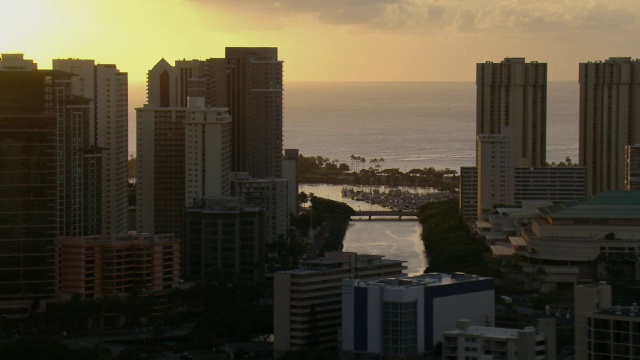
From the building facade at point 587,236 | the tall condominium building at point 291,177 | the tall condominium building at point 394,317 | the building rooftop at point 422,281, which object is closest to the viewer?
the tall condominium building at point 394,317

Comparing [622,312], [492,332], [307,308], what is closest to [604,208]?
[307,308]

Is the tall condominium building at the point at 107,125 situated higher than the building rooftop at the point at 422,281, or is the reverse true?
the tall condominium building at the point at 107,125

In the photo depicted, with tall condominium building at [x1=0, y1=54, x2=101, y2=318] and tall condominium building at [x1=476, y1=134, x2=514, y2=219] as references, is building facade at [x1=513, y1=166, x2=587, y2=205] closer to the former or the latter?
tall condominium building at [x1=476, y1=134, x2=514, y2=219]

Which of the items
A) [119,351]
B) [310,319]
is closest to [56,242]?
[119,351]

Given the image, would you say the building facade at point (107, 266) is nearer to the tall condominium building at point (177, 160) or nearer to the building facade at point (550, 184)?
the tall condominium building at point (177, 160)

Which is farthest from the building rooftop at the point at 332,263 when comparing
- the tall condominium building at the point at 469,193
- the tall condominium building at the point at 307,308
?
the tall condominium building at the point at 469,193

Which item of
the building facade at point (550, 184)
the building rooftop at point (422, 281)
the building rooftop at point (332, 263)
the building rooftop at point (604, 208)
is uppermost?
the building facade at point (550, 184)

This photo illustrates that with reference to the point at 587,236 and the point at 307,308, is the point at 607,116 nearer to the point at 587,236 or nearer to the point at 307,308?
the point at 587,236

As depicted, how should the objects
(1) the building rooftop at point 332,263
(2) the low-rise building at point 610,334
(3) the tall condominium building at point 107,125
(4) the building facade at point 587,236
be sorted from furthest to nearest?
(3) the tall condominium building at point 107,125
(4) the building facade at point 587,236
(1) the building rooftop at point 332,263
(2) the low-rise building at point 610,334

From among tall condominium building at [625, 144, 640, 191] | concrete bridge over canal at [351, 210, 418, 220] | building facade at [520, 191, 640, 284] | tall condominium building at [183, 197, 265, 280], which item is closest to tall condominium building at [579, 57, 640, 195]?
tall condominium building at [625, 144, 640, 191]
